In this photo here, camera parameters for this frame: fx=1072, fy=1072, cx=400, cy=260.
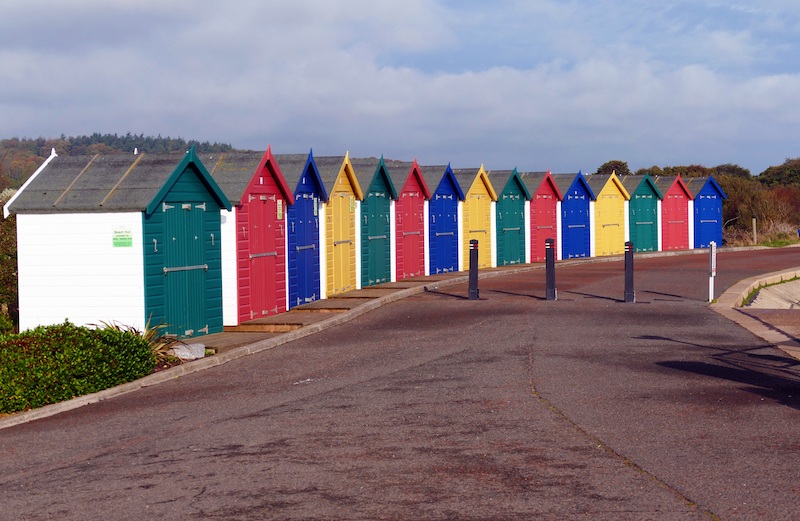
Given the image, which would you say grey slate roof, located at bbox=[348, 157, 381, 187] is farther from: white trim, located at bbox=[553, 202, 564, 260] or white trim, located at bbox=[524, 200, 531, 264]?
white trim, located at bbox=[553, 202, 564, 260]

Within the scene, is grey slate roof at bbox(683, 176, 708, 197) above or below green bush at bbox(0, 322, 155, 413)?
above

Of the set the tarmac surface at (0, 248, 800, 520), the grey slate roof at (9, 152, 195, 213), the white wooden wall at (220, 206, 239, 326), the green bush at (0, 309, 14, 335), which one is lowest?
the tarmac surface at (0, 248, 800, 520)

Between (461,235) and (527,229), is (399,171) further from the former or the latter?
(527,229)

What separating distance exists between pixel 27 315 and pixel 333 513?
427 inches

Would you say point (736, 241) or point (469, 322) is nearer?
point (469, 322)

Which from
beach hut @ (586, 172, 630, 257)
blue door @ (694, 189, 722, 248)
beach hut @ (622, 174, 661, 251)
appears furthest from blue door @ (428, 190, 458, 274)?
blue door @ (694, 189, 722, 248)

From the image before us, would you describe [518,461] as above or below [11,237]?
below

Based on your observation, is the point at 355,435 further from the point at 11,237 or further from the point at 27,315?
the point at 11,237

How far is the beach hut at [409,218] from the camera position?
93.9ft

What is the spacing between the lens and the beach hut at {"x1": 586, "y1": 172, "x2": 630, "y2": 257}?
41438 mm

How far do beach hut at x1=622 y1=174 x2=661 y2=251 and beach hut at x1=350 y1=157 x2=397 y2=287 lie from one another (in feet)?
59.2

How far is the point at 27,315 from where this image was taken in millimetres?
16078

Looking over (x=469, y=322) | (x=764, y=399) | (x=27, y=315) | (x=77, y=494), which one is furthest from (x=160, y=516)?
(x=469, y=322)

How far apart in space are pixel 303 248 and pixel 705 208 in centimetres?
3033
